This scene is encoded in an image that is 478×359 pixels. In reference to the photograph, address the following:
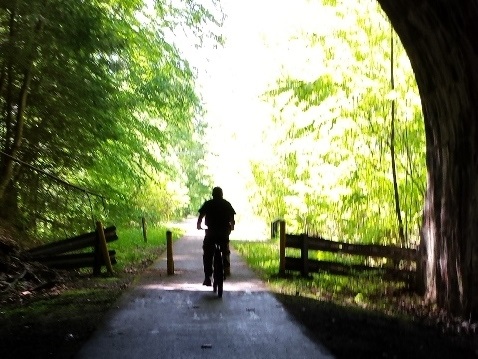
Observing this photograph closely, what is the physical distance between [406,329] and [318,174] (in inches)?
306

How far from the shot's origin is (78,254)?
42.9 ft

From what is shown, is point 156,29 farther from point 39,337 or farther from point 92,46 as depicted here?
point 39,337

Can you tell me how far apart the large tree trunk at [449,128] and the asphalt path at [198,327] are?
258 centimetres

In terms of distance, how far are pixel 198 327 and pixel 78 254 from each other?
6.33 meters

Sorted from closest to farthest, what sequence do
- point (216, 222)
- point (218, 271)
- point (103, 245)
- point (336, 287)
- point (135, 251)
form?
point (218, 271) → point (216, 222) → point (336, 287) → point (103, 245) → point (135, 251)

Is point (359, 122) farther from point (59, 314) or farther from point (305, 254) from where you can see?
point (59, 314)

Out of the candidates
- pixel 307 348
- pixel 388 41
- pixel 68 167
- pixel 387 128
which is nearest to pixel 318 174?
pixel 387 128

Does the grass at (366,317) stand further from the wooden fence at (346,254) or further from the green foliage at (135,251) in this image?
the green foliage at (135,251)

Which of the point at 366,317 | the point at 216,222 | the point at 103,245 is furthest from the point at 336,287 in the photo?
the point at 103,245

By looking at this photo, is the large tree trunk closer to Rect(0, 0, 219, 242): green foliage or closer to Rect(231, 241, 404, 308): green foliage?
Rect(231, 241, 404, 308): green foliage

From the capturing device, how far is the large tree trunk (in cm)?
779

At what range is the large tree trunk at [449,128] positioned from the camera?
307 inches

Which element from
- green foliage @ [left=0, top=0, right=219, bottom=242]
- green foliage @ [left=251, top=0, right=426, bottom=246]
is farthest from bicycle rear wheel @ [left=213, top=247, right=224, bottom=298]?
green foliage @ [left=0, top=0, right=219, bottom=242]

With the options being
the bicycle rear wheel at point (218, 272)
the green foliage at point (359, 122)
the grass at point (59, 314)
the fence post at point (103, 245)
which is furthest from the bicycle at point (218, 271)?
the green foliage at point (359, 122)
